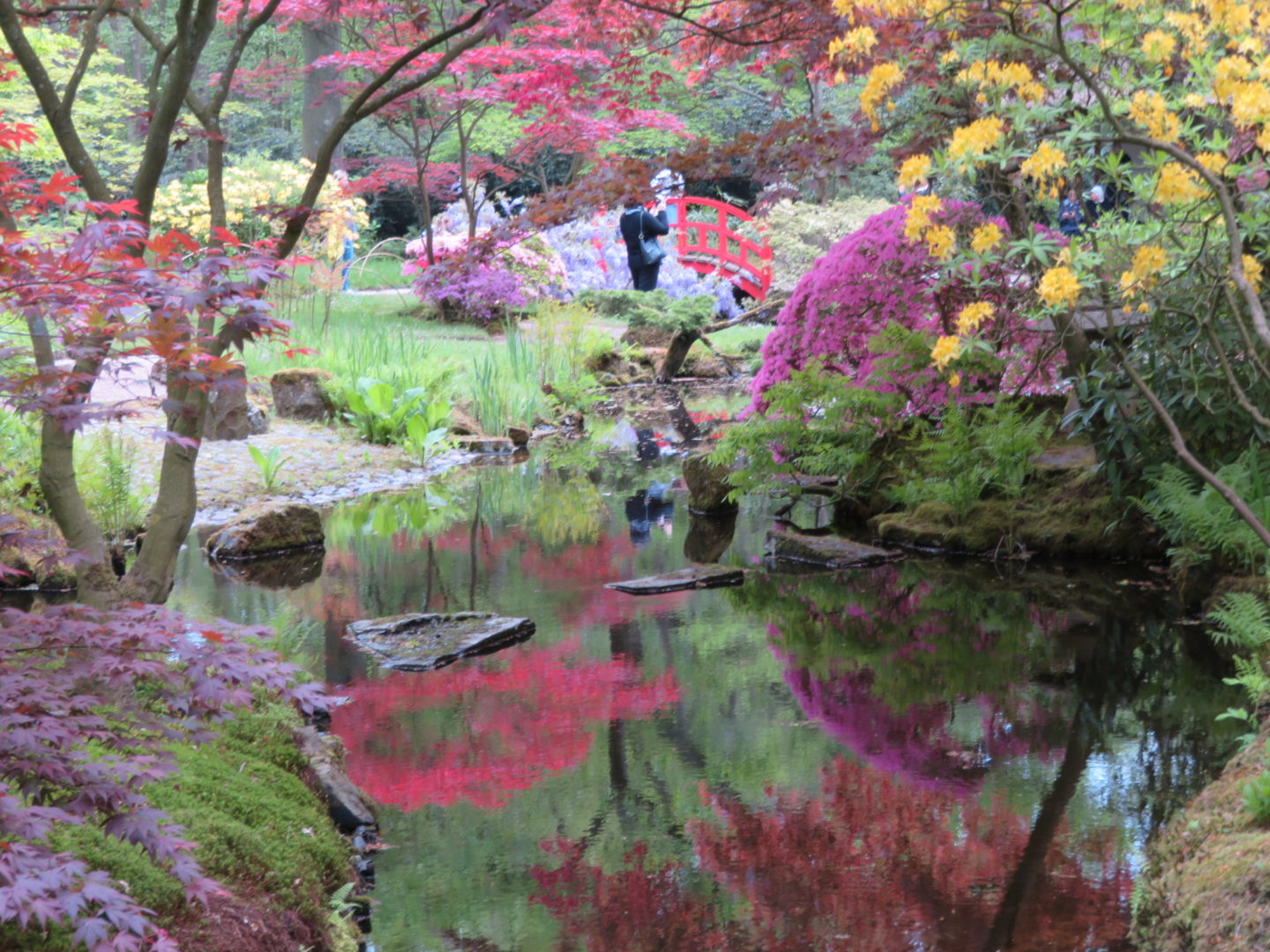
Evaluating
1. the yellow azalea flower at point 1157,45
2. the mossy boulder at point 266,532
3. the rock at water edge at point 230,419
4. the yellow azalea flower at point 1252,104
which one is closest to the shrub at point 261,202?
the rock at water edge at point 230,419

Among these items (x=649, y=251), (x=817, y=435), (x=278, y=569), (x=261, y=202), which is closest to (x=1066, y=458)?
(x=817, y=435)

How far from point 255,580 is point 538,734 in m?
2.91

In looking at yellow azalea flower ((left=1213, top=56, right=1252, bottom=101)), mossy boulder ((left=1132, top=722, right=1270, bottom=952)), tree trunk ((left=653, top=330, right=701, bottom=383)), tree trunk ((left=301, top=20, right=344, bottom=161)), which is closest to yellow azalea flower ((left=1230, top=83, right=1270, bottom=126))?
yellow azalea flower ((left=1213, top=56, right=1252, bottom=101))

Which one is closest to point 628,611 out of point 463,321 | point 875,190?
point 463,321

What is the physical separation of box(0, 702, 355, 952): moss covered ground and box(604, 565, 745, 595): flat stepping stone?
298cm

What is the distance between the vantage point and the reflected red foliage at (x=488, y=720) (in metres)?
3.93

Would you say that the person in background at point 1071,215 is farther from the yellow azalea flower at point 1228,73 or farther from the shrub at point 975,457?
the yellow azalea flower at point 1228,73

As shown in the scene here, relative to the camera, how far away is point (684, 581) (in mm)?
6621

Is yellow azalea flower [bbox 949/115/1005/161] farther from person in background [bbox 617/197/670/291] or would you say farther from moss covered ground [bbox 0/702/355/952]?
person in background [bbox 617/197/670/291]

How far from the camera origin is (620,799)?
12.5 feet

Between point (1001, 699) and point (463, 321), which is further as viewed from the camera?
point (463, 321)

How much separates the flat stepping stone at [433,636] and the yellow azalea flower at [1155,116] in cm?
338

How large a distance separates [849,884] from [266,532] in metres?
5.07

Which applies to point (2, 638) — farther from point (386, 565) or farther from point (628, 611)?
point (386, 565)
